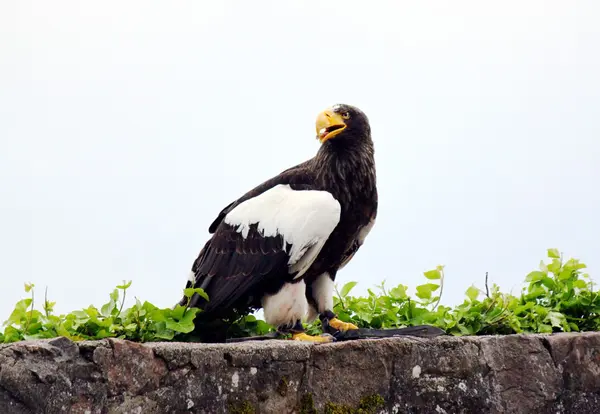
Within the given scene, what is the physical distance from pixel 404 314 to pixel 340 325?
0.56 m

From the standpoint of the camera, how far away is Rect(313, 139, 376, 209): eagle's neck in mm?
5121

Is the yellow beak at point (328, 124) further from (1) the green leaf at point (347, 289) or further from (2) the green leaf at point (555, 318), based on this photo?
(2) the green leaf at point (555, 318)

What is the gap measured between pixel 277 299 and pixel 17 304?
4.76 ft

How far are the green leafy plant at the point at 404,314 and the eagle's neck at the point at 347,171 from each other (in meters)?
0.86

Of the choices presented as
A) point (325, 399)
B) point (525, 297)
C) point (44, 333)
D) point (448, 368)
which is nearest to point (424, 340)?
point (448, 368)

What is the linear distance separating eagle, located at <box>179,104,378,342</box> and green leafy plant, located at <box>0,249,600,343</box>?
0.90 ft

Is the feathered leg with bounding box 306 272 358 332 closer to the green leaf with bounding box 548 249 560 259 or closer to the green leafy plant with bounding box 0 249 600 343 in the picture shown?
the green leafy plant with bounding box 0 249 600 343

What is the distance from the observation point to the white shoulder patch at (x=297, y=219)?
487cm

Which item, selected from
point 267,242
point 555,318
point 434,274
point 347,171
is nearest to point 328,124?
point 347,171

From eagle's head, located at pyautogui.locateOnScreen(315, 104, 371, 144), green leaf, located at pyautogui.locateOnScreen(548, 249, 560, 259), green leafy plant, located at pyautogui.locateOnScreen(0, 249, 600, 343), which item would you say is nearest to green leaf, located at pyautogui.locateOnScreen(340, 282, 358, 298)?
green leafy plant, located at pyautogui.locateOnScreen(0, 249, 600, 343)

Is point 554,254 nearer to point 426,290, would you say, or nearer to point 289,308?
point 426,290

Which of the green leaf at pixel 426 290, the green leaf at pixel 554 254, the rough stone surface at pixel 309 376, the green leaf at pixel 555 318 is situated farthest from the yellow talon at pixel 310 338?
the green leaf at pixel 554 254

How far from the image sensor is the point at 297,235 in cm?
488

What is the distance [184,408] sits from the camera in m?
4.02
